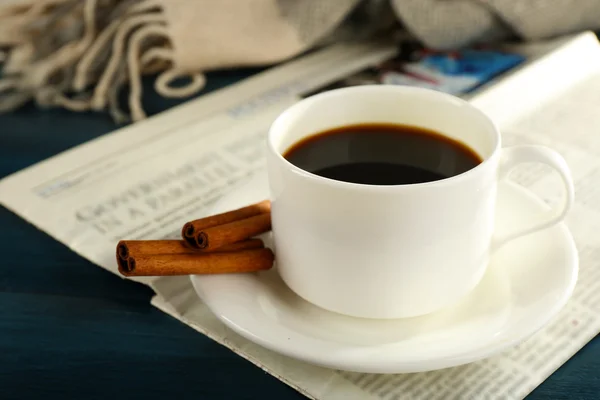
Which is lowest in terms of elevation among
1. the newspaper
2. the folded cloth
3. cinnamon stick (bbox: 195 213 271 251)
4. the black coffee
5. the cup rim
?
the newspaper

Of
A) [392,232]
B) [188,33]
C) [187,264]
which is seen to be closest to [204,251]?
[187,264]

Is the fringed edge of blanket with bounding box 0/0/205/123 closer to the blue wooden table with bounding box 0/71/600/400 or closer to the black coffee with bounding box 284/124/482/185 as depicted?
the blue wooden table with bounding box 0/71/600/400

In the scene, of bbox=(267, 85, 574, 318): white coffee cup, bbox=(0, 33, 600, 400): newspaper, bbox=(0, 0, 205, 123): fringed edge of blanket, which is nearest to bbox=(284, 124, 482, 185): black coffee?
bbox=(267, 85, 574, 318): white coffee cup

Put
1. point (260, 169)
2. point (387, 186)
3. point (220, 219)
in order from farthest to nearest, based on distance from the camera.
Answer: point (260, 169), point (220, 219), point (387, 186)

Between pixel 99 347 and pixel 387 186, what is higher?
pixel 387 186

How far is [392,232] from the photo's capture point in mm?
366

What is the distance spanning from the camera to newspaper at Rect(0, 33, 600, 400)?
1.30 feet

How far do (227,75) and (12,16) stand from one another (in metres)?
0.29

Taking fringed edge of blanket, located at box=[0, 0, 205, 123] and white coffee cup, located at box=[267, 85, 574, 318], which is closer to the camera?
white coffee cup, located at box=[267, 85, 574, 318]

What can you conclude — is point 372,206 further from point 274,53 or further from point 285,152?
point 274,53

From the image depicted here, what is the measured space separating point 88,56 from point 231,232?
448 mm

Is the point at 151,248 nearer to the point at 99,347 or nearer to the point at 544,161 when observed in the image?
the point at 99,347

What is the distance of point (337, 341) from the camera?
0.38m


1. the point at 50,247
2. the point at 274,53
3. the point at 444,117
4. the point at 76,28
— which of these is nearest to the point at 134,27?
the point at 76,28
